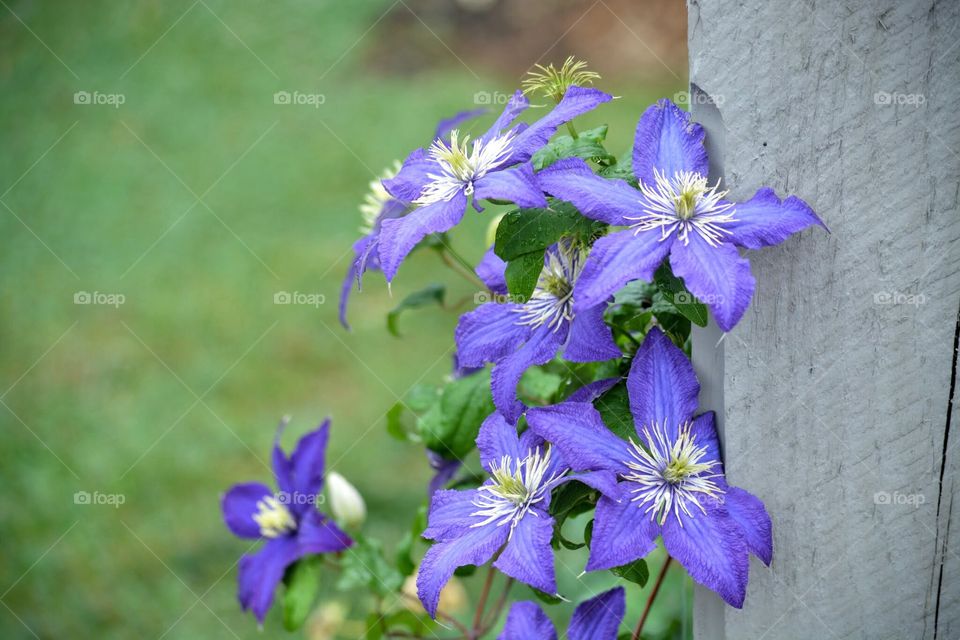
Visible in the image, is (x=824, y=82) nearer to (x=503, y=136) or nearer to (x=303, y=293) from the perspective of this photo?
(x=503, y=136)

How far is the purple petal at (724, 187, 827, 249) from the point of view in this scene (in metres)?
0.90

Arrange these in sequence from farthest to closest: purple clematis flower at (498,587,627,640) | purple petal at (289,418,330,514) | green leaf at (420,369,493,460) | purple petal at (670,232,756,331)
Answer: purple petal at (289,418,330,514) < green leaf at (420,369,493,460) < purple clematis flower at (498,587,627,640) < purple petal at (670,232,756,331)

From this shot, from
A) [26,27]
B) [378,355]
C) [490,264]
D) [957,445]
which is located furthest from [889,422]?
[26,27]

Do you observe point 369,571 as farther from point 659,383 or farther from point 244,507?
point 659,383

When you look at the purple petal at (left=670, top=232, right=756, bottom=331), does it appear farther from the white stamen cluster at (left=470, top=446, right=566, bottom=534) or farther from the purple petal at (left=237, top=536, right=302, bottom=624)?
the purple petal at (left=237, top=536, right=302, bottom=624)

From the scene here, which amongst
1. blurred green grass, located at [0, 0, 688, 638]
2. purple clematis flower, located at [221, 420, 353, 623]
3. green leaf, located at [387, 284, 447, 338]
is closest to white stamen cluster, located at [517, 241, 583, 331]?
green leaf, located at [387, 284, 447, 338]

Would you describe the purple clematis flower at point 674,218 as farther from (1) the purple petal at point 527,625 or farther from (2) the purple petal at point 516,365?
(1) the purple petal at point 527,625

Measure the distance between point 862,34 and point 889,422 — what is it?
16.1 inches

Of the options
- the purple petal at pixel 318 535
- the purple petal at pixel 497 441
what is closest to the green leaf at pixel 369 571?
the purple petal at pixel 318 535

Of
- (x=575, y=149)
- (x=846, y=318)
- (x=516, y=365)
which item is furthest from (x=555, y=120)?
(x=846, y=318)

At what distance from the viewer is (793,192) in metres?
0.96

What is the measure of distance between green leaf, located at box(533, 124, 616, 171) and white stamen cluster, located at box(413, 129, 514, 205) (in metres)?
0.04

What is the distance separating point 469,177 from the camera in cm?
96

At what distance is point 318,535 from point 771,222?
924mm
